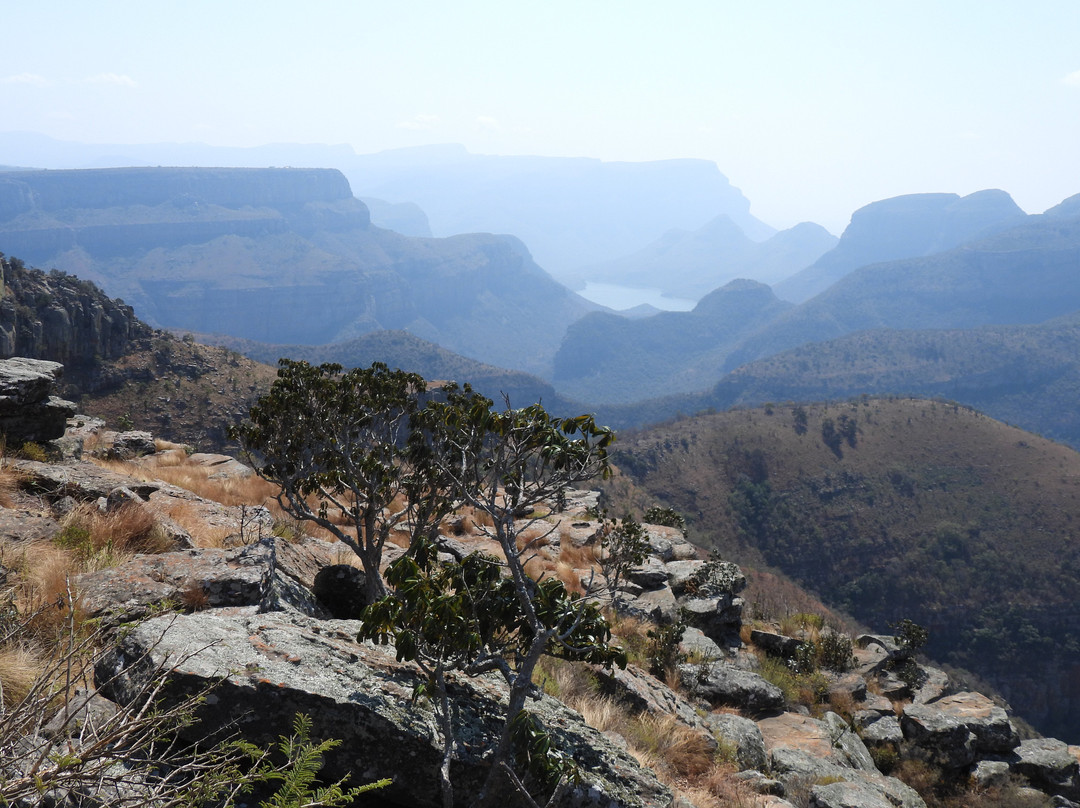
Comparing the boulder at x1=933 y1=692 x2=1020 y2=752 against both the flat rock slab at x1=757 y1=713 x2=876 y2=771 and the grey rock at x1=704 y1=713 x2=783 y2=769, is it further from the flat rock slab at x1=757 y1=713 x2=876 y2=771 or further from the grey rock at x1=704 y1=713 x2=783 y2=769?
the grey rock at x1=704 y1=713 x2=783 y2=769

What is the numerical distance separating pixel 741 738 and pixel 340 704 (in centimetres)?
675

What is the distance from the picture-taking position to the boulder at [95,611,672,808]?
402cm

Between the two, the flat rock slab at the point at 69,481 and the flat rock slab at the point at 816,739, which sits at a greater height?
the flat rock slab at the point at 69,481

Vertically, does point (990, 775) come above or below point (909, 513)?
above

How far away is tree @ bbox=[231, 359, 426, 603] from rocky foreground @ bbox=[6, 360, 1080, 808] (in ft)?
3.05

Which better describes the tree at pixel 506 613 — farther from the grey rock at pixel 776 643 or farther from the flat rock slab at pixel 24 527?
the grey rock at pixel 776 643

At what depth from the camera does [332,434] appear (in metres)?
9.06

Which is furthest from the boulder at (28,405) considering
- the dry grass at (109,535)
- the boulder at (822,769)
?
the boulder at (822,769)

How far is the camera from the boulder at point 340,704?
158 inches

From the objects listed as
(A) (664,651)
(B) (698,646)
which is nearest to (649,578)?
(B) (698,646)

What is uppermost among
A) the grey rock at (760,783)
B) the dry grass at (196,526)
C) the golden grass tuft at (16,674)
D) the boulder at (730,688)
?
the golden grass tuft at (16,674)

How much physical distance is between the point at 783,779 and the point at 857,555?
8739cm

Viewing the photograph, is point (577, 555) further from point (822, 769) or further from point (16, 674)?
point (16, 674)

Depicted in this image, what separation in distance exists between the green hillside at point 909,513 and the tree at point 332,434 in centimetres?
6072
